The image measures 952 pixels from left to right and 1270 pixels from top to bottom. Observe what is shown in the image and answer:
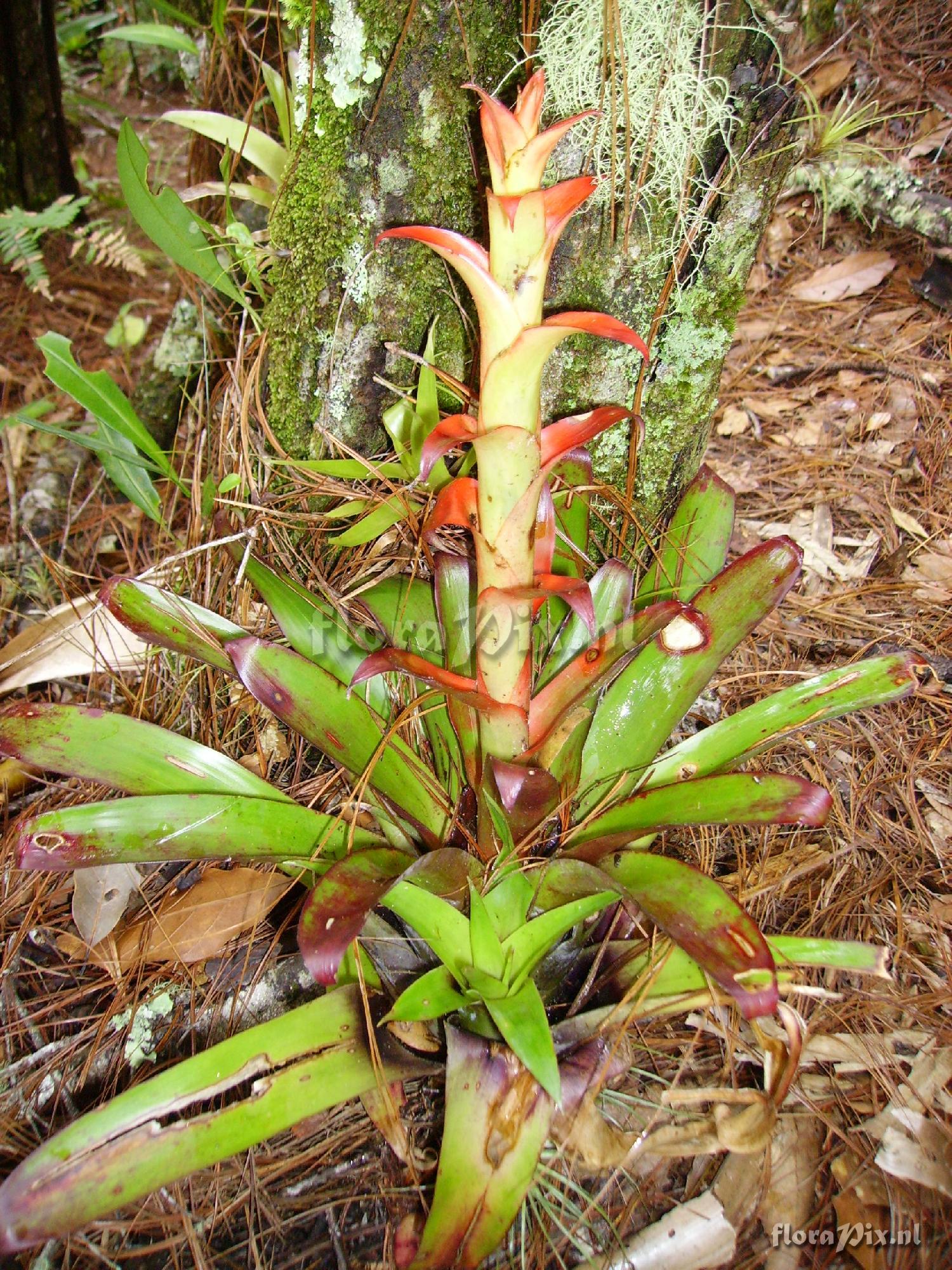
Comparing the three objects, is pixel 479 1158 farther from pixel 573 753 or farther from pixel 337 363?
pixel 337 363

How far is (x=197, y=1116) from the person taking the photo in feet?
4.00

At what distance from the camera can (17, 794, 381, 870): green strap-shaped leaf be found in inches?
51.5

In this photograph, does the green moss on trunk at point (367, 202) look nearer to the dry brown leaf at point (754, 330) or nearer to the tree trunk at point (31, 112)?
the dry brown leaf at point (754, 330)

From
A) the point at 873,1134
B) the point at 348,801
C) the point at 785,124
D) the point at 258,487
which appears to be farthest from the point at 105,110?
the point at 873,1134

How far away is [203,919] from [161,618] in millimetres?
602

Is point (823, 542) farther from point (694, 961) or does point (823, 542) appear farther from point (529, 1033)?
point (529, 1033)

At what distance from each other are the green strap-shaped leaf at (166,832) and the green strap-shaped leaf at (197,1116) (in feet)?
0.89

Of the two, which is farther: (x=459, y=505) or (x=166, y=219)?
(x=166, y=219)

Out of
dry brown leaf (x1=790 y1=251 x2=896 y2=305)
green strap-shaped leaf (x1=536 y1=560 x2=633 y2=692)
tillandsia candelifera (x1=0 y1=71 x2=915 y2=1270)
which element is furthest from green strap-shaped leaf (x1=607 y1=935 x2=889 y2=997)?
dry brown leaf (x1=790 y1=251 x2=896 y2=305)

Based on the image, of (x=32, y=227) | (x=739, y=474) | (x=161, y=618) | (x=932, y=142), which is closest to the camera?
(x=161, y=618)

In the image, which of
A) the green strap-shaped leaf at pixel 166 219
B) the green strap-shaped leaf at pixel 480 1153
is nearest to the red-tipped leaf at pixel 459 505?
the green strap-shaped leaf at pixel 480 1153

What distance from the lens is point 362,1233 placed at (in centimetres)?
128

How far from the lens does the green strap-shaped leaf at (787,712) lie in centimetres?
146

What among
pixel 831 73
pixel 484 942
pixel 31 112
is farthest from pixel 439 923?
pixel 31 112
